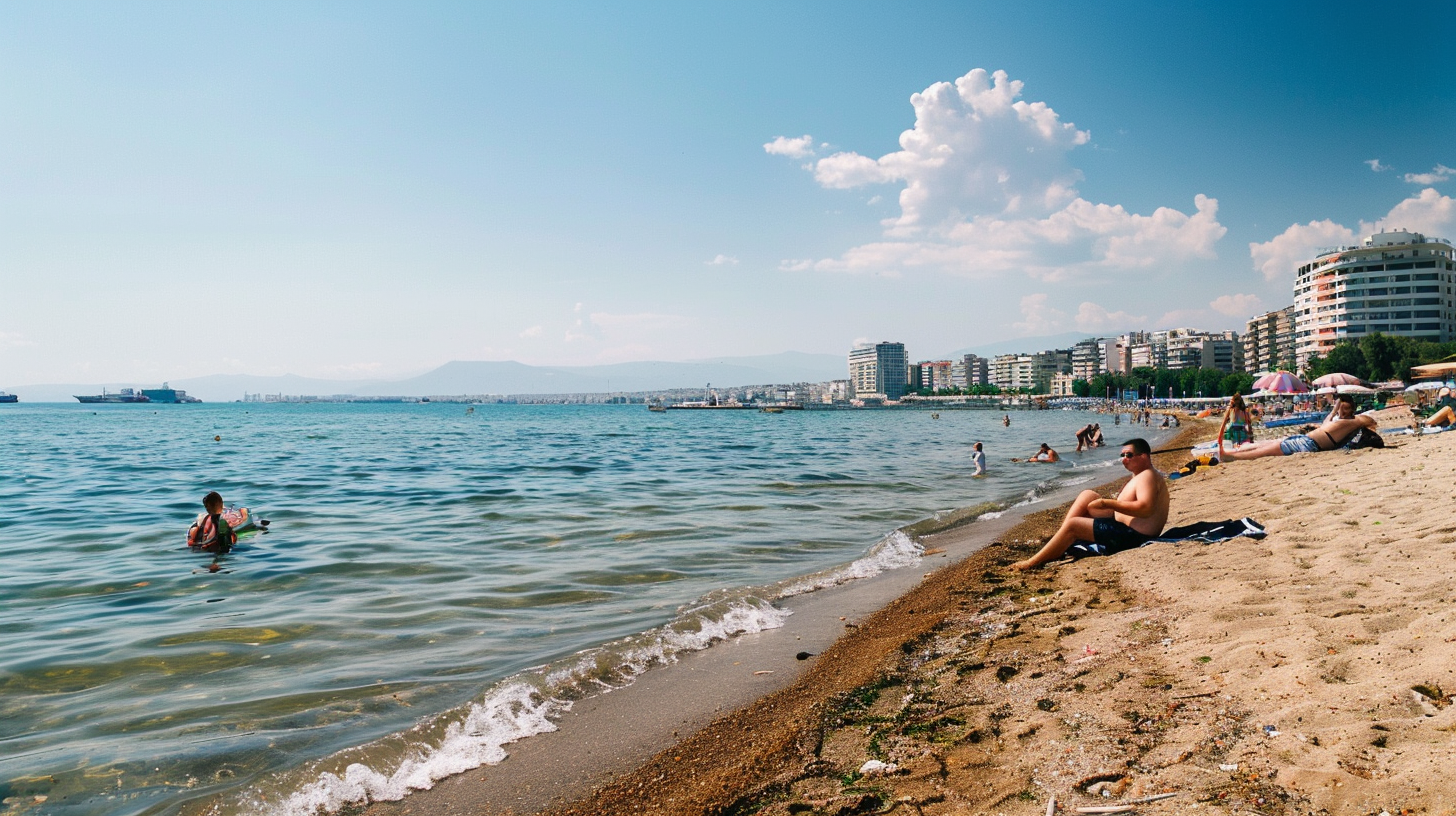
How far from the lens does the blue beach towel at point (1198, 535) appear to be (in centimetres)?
795

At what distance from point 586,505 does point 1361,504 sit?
1371 cm

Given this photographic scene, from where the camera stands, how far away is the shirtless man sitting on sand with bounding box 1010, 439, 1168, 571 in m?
8.28

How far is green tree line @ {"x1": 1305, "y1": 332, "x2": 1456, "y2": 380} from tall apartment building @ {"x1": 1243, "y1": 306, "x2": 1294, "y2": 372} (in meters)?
60.4

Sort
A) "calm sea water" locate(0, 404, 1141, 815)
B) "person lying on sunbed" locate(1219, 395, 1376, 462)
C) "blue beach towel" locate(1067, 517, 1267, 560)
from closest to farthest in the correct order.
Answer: "calm sea water" locate(0, 404, 1141, 815)
"blue beach towel" locate(1067, 517, 1267, 560)
"person lying on sunbed" locate(1219, 395, 1376, 462)

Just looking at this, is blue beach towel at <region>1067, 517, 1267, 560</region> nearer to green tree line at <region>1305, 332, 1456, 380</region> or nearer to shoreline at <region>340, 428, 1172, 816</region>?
shoreline at <region>340, 428, 1172, 816</region>

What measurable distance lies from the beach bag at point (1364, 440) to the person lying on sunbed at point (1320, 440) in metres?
0.08

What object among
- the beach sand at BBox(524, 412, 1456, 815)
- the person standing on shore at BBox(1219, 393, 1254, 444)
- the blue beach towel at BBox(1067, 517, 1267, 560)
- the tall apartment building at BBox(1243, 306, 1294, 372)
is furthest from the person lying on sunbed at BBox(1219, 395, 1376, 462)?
the tall apartment building at BBox(1243, 306, 1294, 372)

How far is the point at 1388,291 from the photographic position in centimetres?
10494

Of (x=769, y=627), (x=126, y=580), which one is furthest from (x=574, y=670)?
(x=126, y=580)

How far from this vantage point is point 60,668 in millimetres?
6602

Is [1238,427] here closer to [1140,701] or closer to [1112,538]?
[1112,538]

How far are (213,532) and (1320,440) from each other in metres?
22.3

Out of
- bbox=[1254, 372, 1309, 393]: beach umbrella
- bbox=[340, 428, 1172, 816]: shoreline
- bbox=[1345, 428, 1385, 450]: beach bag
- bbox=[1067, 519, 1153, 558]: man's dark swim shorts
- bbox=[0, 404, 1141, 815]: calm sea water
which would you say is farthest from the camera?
bbox=[1254, 372, 1309, 393]: beach umbrella

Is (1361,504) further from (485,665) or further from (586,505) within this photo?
(586,505)
